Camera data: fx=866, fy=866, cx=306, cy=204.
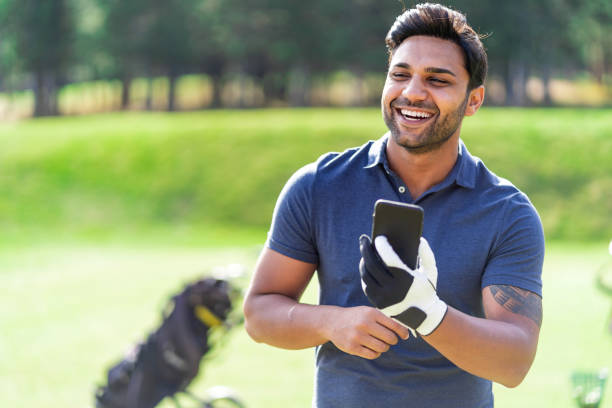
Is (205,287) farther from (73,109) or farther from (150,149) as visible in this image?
(73,109)

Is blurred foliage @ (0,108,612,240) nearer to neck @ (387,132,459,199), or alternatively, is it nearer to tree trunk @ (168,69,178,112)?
tree trunk @ (168,69,178,112)

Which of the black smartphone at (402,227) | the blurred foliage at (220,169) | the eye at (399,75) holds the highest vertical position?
the eye at (399,75)

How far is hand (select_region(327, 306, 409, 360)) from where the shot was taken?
2.31 metres

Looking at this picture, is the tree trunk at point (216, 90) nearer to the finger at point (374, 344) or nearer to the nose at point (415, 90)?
the nose at point (415, 90)

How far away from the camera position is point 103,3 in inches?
2170

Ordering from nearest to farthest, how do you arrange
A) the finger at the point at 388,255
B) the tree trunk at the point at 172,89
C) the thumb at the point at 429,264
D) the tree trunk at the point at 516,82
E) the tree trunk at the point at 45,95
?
the finger at the point at 388,255 → the thumb at the point at 429,264 → the tree trunk at the point at 516,82 → the tree trunk at the point at 45,95 → the tree trunk at the point at 172,89

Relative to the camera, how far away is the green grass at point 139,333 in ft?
30.3

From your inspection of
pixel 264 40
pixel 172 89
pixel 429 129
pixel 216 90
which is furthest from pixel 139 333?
pixel 216 90

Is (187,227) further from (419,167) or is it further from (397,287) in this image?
(397,287)

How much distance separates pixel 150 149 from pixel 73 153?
309 centimetres

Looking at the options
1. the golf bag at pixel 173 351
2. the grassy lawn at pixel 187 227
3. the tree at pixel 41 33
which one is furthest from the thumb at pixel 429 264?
the tree at pixel 41 33

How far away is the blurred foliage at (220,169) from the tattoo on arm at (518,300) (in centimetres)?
2342

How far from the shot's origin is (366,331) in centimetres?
232

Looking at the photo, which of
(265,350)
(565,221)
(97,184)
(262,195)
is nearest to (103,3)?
(97,184)
